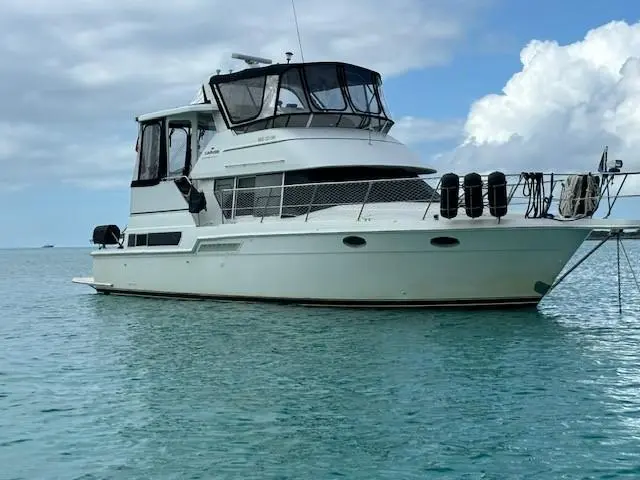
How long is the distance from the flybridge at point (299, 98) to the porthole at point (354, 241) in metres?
3.22

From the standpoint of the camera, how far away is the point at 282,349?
1045cm

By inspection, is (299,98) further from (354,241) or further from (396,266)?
(396,266)

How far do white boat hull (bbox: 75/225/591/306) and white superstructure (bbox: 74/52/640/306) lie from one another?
2 cm

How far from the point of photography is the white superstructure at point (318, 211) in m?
12.4

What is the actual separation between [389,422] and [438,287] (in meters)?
6.34

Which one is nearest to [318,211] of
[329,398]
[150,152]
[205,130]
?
[205,130]

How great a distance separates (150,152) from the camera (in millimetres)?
17938

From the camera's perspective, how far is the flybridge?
1516 cm

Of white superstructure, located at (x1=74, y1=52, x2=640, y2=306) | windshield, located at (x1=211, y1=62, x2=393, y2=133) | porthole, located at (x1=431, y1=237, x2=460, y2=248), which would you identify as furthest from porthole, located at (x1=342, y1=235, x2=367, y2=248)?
windshield, located at (x1=211, y1=62, x2=393, y2=133)

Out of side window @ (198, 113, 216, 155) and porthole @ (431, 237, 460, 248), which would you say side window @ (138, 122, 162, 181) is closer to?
side window @ (198, 113, 216, 155)

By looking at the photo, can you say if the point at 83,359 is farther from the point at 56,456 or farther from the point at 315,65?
the point at 315,65

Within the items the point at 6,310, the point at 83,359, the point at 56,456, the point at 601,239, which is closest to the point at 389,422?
the point at 56,456

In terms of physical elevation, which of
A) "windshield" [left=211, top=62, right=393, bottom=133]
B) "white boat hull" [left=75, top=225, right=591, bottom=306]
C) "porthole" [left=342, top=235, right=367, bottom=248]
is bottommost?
"white boat hull" [left=75, top=225, right=591, bottom=306]

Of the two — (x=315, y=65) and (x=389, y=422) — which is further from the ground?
(x=315, y=65)
